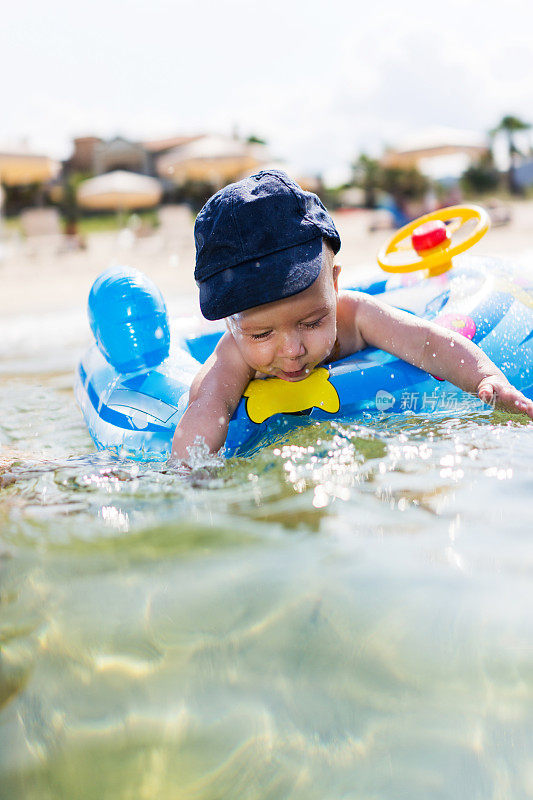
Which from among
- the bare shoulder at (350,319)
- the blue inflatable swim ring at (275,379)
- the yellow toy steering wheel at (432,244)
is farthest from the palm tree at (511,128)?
the bare shoulder at (350,319)

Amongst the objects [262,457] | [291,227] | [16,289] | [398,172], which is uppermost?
[291,227]

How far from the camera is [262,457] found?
250cm

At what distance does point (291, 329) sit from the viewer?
2.46m

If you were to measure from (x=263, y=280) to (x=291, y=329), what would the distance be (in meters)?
0.20

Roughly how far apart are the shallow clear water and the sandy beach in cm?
800

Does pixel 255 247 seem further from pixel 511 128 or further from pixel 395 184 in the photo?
pixel 511 128

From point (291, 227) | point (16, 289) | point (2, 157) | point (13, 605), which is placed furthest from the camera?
point (2, 157)

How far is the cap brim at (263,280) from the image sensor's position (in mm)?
2359

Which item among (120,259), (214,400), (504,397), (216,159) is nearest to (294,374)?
(214,400)

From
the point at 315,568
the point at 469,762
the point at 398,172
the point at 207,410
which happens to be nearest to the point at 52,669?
the point at 315,568

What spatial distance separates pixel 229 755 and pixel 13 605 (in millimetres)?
669

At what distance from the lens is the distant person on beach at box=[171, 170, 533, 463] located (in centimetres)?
240

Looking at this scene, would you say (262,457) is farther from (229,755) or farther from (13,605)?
(229,755)

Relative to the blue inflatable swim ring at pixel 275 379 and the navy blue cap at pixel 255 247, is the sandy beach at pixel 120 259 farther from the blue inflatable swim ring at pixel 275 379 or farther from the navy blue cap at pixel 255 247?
the navy blue cap at pixel 255 247
